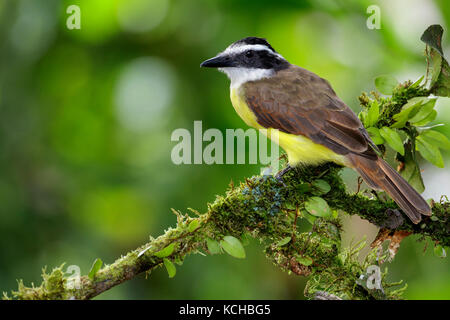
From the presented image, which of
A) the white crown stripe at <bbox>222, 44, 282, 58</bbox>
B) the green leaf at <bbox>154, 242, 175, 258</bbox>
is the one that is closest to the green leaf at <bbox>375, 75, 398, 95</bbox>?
the white crown stripe at <bbox>222, 44, 282, 58</bbox>

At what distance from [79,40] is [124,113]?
2.42 ft

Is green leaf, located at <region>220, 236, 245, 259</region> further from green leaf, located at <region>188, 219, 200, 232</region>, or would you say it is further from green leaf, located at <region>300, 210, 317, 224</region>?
green leaf, located at <region>300, 210, 317, 224</region>

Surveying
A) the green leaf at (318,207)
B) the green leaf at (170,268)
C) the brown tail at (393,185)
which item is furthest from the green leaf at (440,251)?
the green leaf at (170,268)

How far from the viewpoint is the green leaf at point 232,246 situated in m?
2.09

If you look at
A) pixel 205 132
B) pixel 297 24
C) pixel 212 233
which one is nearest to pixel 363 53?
pixel 297 24

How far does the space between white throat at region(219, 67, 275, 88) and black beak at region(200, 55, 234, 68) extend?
69 millimetres

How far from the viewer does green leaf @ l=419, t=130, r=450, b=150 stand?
2498 mm

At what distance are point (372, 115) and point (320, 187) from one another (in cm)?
45

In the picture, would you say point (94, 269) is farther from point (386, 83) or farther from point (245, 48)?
point (245, 48)

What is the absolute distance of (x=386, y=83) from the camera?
104 inches

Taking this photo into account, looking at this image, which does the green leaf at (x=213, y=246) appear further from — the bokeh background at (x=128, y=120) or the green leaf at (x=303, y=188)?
the bokeh background at (x=128, y=120)
